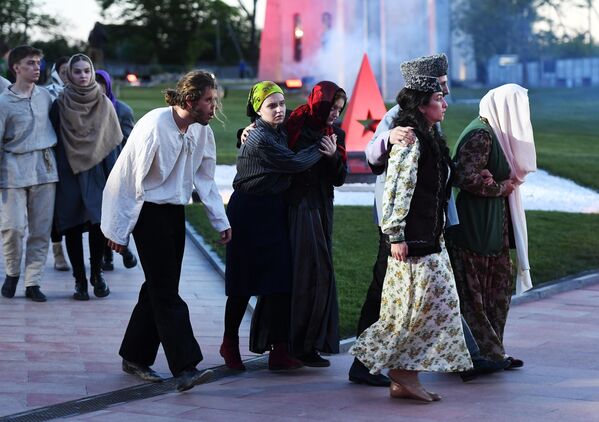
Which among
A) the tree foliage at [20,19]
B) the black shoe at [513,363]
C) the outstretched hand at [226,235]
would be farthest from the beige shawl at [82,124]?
the tree foliage at [20,19]

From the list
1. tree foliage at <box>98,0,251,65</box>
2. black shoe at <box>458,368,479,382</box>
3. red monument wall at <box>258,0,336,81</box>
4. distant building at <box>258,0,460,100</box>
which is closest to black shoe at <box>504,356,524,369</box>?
black shoe at <box>458,368,479,382</box>

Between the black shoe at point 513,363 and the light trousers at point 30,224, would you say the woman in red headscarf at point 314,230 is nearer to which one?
the black shoe at point 513,363

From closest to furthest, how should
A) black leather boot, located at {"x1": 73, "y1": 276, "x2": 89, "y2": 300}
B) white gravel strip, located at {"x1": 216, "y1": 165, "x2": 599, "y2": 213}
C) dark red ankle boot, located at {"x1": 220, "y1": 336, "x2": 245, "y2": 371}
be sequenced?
dark red ankle boot, located at {"x1": 220, "y1": 336, "x2": 245, "y2": 371}
black leather boot, located at {"x1": 73, "y1": 276, "x2": 89, "y2": 300}
white gravel strip, located at {"x1": 216, "y1": 165, "x2": 599, "y2": 213}

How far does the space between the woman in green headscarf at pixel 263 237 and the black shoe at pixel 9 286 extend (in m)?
2.79

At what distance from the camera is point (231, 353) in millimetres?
7535

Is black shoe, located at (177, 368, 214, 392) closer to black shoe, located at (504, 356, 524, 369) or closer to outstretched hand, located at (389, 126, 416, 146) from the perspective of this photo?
outstretched hand, located at (389, 126, 416, 146)

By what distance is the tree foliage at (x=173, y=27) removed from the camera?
109 m

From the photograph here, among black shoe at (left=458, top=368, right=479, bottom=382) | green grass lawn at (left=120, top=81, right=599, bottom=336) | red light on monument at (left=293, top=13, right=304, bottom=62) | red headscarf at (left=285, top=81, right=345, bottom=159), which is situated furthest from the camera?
red light on monument at (left=293, top=13, right=304, bottom=62)

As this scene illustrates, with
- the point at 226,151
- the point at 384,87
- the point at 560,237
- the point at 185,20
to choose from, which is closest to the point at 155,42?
the point at 185,20

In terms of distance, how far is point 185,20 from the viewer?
109000 millimetres

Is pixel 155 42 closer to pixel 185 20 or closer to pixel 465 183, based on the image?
pixel 185 20

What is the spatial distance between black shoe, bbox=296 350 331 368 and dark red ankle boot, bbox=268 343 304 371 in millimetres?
41

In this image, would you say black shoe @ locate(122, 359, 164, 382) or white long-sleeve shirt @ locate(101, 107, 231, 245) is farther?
black shoe @ locate(122, 359, 164, 382)

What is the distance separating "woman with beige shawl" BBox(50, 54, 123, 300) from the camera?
32.0 feet
